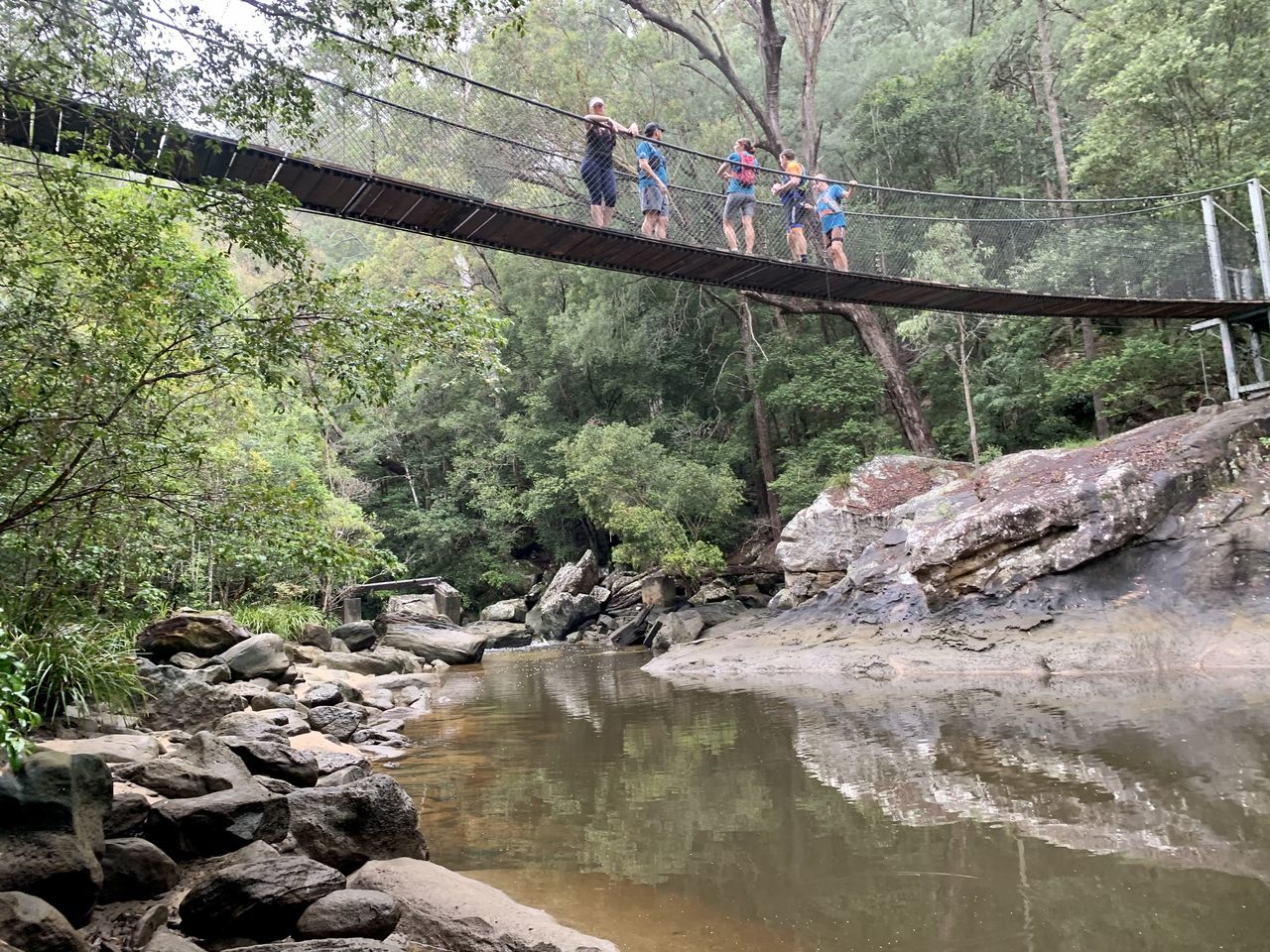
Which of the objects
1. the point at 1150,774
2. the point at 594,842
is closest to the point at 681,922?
the point at 594,842

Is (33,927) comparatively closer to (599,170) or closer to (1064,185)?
(599,170)

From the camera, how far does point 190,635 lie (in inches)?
277

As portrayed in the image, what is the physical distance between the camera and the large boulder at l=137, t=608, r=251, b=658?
6820 mm

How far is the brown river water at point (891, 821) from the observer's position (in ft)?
8.79

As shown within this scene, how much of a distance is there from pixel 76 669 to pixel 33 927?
2.84 meters

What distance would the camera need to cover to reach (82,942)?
2262 mm

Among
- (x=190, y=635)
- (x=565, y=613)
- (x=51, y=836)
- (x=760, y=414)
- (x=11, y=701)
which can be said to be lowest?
(x=51, y=836)

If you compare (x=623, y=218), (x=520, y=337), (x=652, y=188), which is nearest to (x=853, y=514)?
(x=623, y=218)

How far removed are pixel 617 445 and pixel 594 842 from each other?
11241mm

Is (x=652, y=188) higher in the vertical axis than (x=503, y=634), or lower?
higher

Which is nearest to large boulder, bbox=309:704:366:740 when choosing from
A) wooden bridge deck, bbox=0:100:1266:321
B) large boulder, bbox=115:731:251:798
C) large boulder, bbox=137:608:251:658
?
large boulder, bbox=137:608:251:658

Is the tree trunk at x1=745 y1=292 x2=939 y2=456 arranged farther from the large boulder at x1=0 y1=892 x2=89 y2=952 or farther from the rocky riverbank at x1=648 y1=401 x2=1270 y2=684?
the large boulder at x1=0 y1=892 x2=89 y2=952

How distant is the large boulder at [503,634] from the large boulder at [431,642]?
5.74 feet

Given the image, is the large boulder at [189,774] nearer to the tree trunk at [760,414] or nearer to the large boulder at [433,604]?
the large boulder at [433,604]
